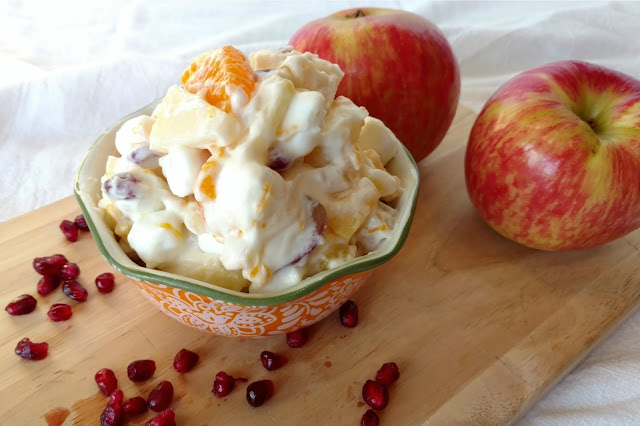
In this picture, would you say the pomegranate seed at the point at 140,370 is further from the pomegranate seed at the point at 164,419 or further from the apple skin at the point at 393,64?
the apple skin at the point at 393,64

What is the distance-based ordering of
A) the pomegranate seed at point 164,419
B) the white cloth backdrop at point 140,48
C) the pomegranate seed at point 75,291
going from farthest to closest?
1. the white cloth backdrop at point 140,48
2. the pomegranate seed at point 75,291
3. the pomegranate seed at point 164,419

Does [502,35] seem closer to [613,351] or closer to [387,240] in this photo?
[613,351]

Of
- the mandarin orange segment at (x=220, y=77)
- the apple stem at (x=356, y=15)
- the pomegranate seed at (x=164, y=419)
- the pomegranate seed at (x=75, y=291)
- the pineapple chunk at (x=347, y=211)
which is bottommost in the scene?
the pomegranate seed at (x=75, y=291)

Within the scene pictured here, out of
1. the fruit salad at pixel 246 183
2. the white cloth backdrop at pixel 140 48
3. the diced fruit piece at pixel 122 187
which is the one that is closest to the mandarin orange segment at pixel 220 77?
the fruit salad at pixel 246 183

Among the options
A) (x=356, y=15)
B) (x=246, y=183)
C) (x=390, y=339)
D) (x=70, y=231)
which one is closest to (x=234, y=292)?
(x=246, y=183)

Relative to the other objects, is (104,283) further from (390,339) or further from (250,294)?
(390,339)
